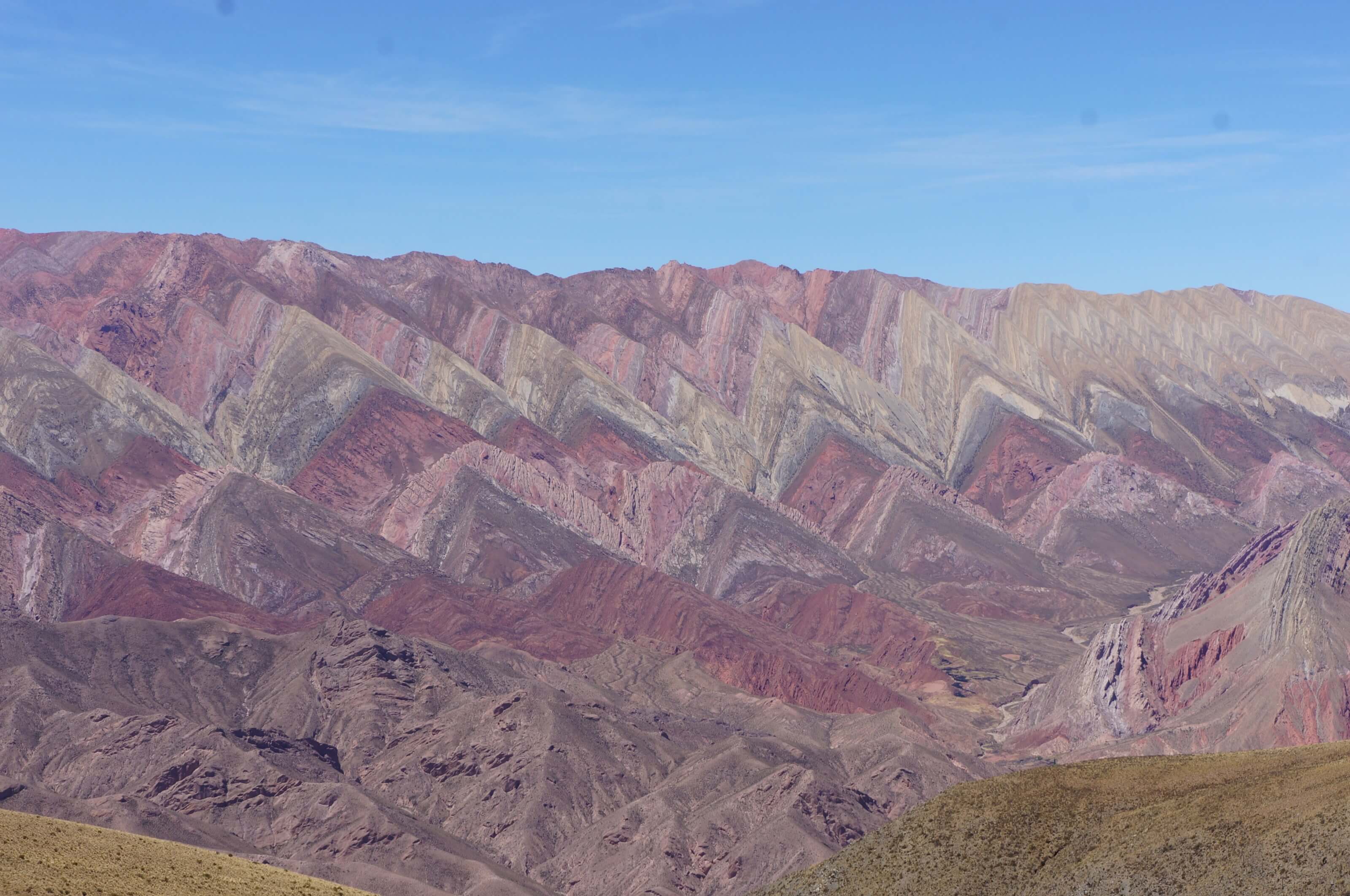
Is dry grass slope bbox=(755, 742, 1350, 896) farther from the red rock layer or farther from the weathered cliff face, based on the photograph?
the red rock layer

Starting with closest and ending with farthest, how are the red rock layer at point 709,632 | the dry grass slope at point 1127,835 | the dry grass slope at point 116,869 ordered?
the dry grass slope at point 116,869, the dry grass slope at point 1127,835, the red rock layer at point 709,632

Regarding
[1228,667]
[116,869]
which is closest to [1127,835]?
[116,869]

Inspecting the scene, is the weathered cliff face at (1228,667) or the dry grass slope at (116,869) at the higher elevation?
the weathered cliff face at (1228,667)

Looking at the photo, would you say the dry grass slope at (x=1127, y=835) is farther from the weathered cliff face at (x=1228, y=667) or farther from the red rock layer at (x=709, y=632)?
the red rock layer at (x=709, y=632)

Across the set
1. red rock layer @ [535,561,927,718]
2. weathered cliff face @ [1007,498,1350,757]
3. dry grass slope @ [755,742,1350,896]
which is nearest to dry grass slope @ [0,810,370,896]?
dry grass slope @ [755,742,1350,896]

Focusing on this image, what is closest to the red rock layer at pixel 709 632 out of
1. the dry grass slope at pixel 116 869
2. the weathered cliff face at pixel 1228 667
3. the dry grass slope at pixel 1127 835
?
the weathered cliff face at pixel 1228 667

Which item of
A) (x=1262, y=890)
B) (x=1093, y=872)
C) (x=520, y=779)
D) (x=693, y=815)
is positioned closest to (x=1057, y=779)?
(x=1093, y=872)
